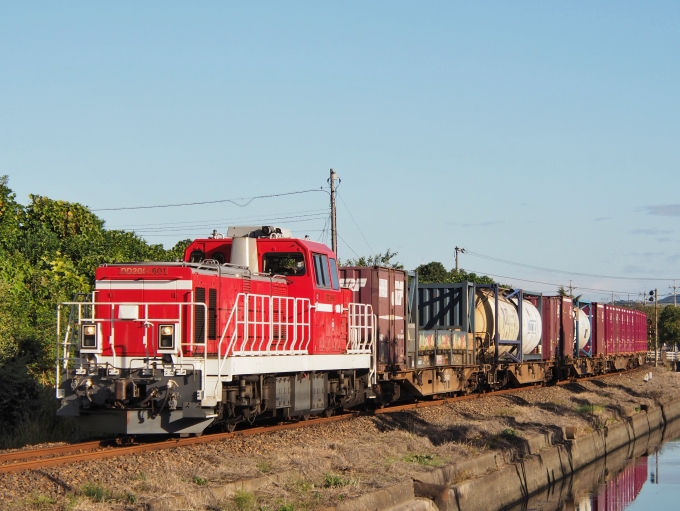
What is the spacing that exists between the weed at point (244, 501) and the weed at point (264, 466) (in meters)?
1.59

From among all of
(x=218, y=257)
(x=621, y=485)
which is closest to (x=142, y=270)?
(x=218, y=257)

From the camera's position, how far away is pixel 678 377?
4525 cm

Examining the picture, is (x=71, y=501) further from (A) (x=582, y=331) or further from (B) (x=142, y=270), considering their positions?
(A) (x=582, y=331)

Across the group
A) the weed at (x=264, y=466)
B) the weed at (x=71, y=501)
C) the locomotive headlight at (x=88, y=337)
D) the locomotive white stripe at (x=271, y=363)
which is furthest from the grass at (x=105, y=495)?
the locomotive headlight at (x=88, y=337)

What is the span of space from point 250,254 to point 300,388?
2832mm

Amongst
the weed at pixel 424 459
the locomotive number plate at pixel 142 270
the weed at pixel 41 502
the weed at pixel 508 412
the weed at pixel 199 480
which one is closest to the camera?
the weed at pixel 41 502

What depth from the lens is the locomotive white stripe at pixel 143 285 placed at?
1474 cm

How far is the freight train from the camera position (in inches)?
558

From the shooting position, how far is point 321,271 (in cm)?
1825

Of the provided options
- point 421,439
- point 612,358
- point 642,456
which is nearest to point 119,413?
point 421,439

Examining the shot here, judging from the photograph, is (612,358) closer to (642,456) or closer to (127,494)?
(642,456)

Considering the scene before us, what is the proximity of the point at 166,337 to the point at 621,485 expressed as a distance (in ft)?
37.3

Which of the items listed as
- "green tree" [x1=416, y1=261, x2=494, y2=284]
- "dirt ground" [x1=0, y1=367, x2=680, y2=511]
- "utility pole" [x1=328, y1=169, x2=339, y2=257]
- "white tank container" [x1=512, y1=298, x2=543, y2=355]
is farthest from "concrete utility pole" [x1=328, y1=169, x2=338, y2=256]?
"green tree" [x1=416, y1=261, x2=494, y2=284]

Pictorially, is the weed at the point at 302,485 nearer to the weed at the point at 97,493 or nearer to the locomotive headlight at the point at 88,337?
the weed at the point at 97,493
